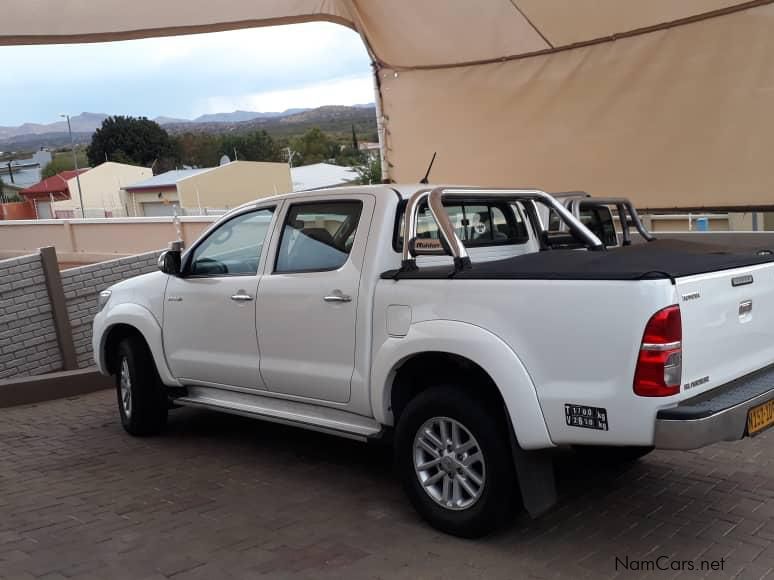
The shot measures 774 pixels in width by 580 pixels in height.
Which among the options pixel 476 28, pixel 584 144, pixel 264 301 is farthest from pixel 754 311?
pixel 476 28

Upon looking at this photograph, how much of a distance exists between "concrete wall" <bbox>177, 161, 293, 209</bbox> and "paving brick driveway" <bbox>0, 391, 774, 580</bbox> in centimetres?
5588

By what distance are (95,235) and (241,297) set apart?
64.9 feet

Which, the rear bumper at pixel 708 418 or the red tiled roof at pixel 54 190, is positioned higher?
the red tiled roof at pixel 54 190

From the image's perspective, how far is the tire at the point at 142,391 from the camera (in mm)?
6598

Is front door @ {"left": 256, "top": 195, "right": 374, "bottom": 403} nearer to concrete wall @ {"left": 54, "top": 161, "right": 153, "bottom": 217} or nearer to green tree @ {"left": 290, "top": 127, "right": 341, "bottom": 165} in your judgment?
concrete wall @ {"left": 54, "top": 161, "right": 153, "bottom": 217}

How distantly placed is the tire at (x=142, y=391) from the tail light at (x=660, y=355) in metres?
4.24

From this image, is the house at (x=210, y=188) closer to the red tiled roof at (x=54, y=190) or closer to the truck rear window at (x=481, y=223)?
the red tiled roof at (x=54, y=190)

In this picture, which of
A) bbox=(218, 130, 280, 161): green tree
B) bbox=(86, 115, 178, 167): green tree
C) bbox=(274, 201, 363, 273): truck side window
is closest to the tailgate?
bbox=(274, 201, 363, 273): truck side window

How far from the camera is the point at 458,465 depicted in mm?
4352

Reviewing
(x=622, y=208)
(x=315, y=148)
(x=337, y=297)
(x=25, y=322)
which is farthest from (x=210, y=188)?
(x=337, y=297)

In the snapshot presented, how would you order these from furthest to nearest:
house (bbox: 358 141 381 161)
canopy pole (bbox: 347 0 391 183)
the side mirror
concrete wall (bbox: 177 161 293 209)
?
concrete wall (bbox: 177 161 293 209), house (bbox: 358 141 381 161), canopy pole (bbox: 347 0 391 183), the side mirror

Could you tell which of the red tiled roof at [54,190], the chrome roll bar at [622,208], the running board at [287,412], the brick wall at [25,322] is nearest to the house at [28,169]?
the red tiled roof at [54,190]

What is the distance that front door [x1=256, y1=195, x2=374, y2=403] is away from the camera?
4953mm

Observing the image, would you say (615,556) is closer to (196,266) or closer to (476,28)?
(196,266)
